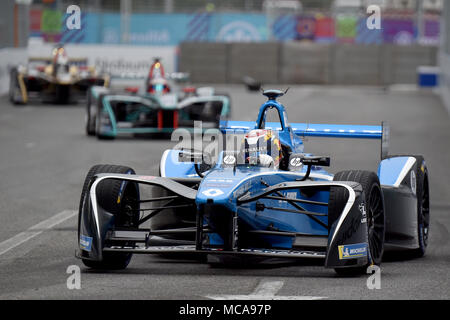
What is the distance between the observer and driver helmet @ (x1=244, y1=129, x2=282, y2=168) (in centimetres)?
874

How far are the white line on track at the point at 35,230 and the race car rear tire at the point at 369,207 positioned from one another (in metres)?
3.08

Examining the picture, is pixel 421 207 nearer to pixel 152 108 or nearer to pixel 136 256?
pixel 136 256

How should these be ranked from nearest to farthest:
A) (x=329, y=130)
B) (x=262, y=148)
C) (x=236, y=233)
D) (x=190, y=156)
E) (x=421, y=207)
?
(x=236, y=233), (x=262, y=148), (x=190, y=156), (x=421, y=207), (x=329, y=130)

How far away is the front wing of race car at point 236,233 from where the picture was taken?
7.84 m

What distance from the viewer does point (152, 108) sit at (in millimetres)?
21484

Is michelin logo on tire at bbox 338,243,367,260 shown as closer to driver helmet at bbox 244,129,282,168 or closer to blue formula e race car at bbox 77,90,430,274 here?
blue formula e race car at bbox 77,90,430,274

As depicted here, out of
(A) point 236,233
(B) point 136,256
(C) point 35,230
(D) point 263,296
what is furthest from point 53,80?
(D) point 263,296

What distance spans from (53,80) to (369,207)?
76.3ft

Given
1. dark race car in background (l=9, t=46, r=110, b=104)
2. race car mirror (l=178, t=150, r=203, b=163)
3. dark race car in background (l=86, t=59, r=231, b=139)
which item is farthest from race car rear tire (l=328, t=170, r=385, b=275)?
dark race car in background (l=9, t=46, r=110, b=104)

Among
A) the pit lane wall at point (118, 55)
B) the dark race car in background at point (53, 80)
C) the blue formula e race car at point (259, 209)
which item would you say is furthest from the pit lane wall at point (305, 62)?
the blue formula e race car at point (259, 209)

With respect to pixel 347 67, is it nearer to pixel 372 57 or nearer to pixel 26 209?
pixel 372 57

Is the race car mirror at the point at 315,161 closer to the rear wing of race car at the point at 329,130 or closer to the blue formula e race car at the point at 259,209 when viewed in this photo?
the blue formula e race car at the point at 259,209

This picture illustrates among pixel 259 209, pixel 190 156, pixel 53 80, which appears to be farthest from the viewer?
pixel 53 80

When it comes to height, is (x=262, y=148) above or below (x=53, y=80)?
above
